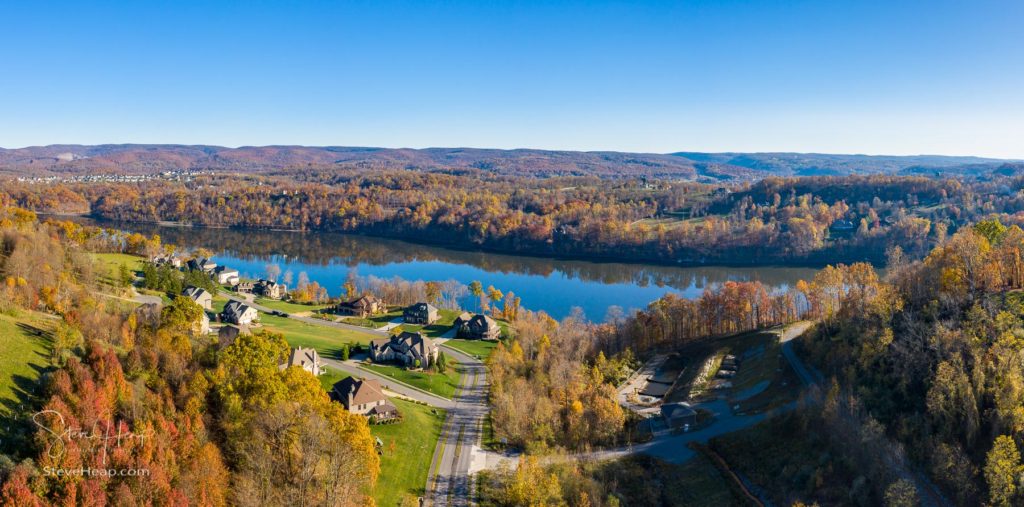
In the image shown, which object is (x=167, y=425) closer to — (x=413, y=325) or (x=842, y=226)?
(x=413, y=325)

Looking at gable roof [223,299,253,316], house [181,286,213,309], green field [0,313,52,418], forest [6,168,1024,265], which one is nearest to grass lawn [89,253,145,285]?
house [181,286,213,309]

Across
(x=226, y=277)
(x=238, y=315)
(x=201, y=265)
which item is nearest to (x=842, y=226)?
(x=226, y=277)

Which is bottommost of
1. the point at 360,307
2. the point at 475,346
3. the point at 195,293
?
the point at 475,346

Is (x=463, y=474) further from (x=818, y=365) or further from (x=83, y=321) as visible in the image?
(x=818, y=365)

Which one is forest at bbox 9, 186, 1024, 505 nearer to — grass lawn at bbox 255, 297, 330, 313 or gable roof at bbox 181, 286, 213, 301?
gable roof at bbox 181, 286, 213, 301

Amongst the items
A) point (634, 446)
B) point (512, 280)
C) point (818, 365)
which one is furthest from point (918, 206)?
point (634, 446)

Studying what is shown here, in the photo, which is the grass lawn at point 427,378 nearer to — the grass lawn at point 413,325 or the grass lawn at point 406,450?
the grass lawn at point 406,450

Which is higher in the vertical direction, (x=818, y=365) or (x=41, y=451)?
(x=41, y=451)
